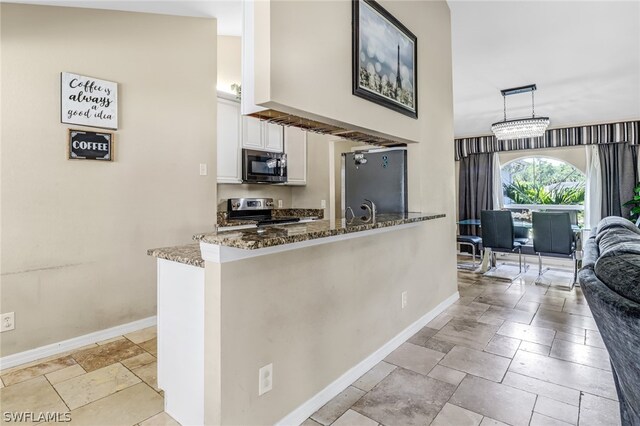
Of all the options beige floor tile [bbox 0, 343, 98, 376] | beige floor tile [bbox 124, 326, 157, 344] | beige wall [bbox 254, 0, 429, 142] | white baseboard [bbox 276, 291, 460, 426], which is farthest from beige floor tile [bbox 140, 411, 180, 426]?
beige wall [bbox 254, 0, 429, 142]

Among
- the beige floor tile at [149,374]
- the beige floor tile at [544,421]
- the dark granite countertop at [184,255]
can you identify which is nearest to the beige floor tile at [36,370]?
the beige floor tile at [149,374]

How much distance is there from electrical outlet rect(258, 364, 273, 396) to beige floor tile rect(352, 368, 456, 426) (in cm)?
55

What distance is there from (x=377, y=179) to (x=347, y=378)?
179 centimetres

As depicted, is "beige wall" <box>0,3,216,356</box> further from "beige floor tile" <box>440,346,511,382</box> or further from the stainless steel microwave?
"beige floor tile" <box>440,346,511,382</box>

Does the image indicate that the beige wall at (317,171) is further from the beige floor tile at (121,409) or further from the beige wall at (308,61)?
the beige floor tile at (121,409)

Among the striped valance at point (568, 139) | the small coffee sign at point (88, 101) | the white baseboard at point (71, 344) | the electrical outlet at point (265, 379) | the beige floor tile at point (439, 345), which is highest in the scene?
the striped valance at point (568, 139)

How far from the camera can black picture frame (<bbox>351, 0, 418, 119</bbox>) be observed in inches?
79.8

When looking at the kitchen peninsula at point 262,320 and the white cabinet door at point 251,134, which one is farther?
the white cabinet door at point 251,134

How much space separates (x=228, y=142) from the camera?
3.69m

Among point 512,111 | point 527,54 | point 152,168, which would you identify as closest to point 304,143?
point 152,168

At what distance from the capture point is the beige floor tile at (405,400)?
1.74m

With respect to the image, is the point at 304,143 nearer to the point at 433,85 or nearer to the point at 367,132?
the point at 433,85

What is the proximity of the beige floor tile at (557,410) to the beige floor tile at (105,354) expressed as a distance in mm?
2587

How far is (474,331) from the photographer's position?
2.86 meters
